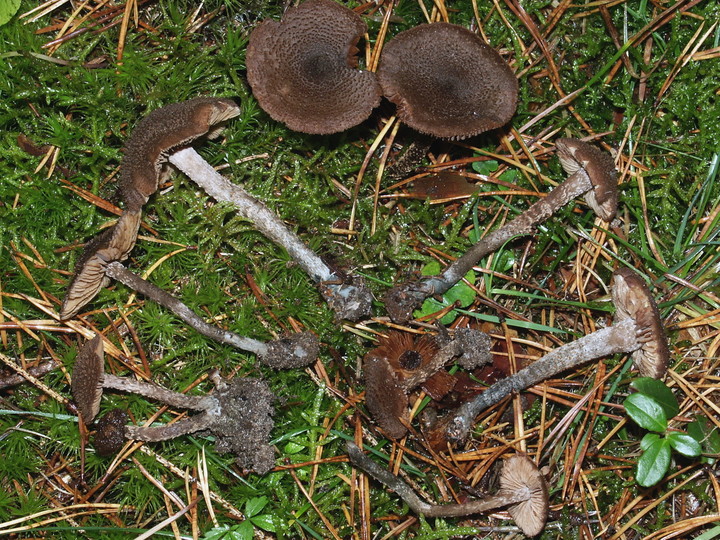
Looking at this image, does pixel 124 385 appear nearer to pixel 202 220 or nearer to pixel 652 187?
pixel 202 220

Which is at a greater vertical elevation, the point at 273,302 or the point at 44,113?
the point at 44,113

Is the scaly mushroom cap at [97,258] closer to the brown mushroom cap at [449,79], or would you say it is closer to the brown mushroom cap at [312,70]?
the brown mushroom cap at [312,70]

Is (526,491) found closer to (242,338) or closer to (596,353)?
(596,353)

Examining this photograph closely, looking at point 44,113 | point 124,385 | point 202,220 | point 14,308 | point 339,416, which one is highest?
point 44,113

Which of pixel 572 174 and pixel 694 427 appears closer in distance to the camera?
pixel 694 427

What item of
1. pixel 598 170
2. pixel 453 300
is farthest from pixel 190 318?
pixel 598 170

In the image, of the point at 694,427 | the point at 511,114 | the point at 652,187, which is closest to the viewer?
the point at 694,427

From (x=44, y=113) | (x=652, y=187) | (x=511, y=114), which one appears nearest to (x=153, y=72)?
(x=44, y=113)
